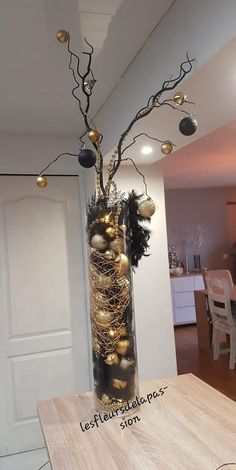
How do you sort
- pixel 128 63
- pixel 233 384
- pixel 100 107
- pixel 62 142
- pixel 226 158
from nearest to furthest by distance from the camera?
1. pixel 128 63
2. pixel 100 107
3. pixel 62 142
4. pixel 233 384
5. pixel 226 158

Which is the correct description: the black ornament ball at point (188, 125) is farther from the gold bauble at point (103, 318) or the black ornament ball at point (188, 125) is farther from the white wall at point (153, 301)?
the white wall at point (153, 301)

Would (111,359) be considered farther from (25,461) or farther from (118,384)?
(25,461)

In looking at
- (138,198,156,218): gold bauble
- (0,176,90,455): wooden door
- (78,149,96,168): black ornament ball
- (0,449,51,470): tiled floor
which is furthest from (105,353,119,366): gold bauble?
(0,449,51,470): tiled floor

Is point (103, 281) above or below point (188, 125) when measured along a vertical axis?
below

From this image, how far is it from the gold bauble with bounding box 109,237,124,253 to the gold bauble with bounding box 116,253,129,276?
0.8 inches

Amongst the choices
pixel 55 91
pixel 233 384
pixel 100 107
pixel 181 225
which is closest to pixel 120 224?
Result: pixel 55 91

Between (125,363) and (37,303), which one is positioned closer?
(125,363)

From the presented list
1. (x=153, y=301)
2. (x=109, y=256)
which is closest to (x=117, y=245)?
(x=109, y=256)

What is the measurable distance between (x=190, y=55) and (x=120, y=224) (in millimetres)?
589

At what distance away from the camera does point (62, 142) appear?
2639mm

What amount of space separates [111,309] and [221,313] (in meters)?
3.07

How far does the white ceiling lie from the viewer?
125cm

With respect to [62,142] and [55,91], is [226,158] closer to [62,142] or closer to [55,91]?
[62,142]

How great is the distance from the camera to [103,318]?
4.00 feet
